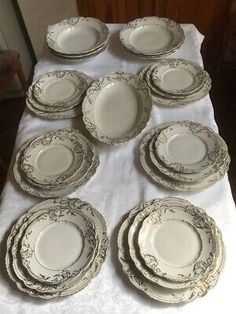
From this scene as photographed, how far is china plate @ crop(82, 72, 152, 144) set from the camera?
957 millimetres

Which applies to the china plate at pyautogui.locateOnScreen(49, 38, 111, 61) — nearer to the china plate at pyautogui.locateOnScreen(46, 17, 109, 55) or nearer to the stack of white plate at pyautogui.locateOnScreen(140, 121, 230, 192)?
the china plate at pyautogui.locateOnScreen(46, 17, 109, 55)

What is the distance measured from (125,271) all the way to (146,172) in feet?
0.83

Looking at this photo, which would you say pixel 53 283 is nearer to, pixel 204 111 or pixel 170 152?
pixel 170 152

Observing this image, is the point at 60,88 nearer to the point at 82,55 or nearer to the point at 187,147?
the point at 82,55

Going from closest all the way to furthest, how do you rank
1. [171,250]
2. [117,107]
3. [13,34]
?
1. [171,250]
2. [117,107]
3. [13,34]

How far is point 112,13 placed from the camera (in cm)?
203

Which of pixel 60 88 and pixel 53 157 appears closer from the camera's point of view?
pixel 53 157

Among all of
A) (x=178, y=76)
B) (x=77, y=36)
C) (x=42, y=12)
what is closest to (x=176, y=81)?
(x=178, y=76)

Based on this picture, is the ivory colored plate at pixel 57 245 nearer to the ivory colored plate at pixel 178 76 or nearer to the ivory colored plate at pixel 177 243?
the ivory colored plate at pixel 177 243

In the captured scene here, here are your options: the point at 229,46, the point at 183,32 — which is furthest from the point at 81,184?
the point at 229,46

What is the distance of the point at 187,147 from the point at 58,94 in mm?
433

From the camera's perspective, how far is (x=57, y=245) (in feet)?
2.51

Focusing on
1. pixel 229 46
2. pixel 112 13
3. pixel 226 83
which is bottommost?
pixel 226 83

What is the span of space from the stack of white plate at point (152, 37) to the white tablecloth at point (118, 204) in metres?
0.04
